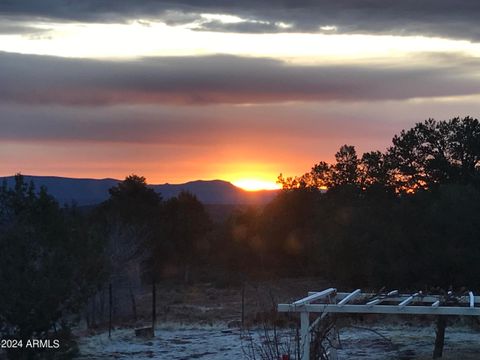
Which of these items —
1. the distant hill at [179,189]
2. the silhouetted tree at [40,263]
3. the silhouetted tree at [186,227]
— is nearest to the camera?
the silhouetted tree at [40,263]

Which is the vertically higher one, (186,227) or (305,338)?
(186,227)

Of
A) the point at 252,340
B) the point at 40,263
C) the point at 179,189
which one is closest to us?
the point at 40,263

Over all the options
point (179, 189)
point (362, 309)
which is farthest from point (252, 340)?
point (179, 189)

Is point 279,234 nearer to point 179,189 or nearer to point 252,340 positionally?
point 252,340

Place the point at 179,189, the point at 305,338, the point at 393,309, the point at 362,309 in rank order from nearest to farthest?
the point at 305,338, the point at 393,309, the point at 362,309, the point at 179,189

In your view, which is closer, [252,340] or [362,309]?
[362,309]

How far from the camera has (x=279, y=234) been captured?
188 ft

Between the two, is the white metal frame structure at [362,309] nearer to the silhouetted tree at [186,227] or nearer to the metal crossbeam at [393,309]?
the metal crossbeam at [393,309]

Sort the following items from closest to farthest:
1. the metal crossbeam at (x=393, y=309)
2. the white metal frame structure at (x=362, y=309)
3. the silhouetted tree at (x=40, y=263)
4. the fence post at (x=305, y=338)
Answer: the fence post at (x=305, y=338) → the white metal frame structure at (x=362, y=309) → the metal crossbeam at (x=393, y=309) → the silhouetted tree at (x=40, y=263)

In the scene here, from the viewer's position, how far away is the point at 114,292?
3041 centimetres

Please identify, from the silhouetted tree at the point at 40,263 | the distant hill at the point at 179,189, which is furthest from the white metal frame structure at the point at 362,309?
the distant hill at the point at 179,189

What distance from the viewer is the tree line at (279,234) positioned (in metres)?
14.4

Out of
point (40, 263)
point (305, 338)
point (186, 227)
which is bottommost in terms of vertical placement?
point (305, 338)

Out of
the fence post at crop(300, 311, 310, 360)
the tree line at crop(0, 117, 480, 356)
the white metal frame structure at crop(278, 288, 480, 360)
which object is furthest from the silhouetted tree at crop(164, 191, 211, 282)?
the fence post at crop(300, 311, 310, 360)
